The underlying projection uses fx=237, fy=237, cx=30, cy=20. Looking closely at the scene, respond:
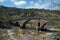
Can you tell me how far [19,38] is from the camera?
2781 centimetres

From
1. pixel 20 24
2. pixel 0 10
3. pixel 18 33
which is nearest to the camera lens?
pixel 18 33

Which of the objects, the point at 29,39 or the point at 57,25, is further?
the point at 57,25

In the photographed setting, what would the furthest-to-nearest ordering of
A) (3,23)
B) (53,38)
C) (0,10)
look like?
(0,10)
(3,23)
(53,38)

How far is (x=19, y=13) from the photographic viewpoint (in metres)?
58.5

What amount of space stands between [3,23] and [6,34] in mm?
12221

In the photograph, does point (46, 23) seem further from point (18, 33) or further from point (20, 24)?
point (18, 33)

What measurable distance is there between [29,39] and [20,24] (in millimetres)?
16092

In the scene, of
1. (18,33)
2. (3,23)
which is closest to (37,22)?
(3,23)

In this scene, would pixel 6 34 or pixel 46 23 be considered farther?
pixel 46 23

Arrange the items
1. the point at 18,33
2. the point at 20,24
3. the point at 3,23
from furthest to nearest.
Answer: the point at 20,24
the point at 3,23
the point at 18,33

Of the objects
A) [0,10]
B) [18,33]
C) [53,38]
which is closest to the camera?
[53,38]

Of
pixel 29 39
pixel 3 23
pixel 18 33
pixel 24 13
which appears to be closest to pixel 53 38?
pixel 29 39

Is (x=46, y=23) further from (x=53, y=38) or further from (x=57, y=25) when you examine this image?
(x=53, y=38)

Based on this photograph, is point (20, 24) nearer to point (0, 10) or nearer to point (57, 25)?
point (57, 25)
